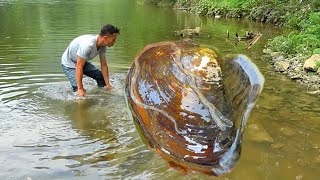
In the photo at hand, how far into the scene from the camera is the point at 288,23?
1772cm

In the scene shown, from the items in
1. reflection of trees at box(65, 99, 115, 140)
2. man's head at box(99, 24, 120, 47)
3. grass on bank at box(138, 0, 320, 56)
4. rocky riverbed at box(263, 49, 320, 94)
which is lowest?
reflection of trees at box(65, 99, 115, 140)

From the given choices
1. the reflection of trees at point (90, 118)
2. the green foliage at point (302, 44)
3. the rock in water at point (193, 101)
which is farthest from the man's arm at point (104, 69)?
the green foliage at point (302, 44)

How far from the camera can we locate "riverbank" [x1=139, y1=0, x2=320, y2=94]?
8477 mm

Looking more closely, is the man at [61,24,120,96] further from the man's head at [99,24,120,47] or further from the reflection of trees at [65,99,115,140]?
the reflection of trees at [65,99,115,140]

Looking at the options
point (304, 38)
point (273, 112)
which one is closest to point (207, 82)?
point (273, 112)

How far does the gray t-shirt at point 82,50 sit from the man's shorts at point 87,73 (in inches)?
3.9

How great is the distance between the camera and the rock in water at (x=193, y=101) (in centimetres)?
401

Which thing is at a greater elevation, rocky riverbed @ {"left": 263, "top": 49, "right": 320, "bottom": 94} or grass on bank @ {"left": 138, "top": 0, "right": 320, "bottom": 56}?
grass on bank @ {"left": 138, "top": 0, "right": 320, "bottom": 56}

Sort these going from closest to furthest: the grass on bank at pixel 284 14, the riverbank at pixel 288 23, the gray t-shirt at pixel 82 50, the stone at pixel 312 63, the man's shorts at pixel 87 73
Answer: the gray t-shirt at pixel 82 50 → the man's shorts at pixel 87 73 → the stone at pixel 312 63 → the riverbank at pixel 288 23 → the grass on bank at pixel 284 14

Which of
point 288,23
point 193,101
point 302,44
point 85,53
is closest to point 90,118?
point 85,53

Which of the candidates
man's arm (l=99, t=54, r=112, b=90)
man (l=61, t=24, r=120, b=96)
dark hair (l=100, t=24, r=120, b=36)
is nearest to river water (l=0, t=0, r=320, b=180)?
man's arm (l=99, t=54, r=112, b=90)

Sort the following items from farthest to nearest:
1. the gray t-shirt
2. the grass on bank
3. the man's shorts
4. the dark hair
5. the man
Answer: the grass on bank, the man's shorts, the gray t-shirt, the man, the dark hair

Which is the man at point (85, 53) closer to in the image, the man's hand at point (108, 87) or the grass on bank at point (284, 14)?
the man's hand at point (108, 87)

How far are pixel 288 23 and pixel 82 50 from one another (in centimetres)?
1374
